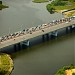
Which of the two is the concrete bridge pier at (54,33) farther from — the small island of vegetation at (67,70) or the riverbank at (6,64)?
the small island of vegetation at (67,70)

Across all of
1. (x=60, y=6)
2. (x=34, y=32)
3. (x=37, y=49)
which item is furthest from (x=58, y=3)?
(x=37, y=49)

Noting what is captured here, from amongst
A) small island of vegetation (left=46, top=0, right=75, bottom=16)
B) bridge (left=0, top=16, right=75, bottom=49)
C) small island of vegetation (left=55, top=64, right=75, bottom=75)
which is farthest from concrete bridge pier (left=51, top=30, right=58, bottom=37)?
small island of vegetation (left=46, top=0, right=75, bottom=16)

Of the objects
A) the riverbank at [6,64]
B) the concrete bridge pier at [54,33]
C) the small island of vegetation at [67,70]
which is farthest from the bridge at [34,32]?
the small island of vegetation at [67,70]

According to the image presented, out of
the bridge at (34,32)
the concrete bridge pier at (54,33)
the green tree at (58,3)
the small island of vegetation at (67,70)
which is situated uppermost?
the green tree at (58,3)

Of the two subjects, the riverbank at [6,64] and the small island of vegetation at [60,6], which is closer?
the riverbank at [6,64]

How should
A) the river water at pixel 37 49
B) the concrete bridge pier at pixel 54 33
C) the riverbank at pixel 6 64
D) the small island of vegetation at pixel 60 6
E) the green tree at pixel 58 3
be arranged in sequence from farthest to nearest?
1. the green tree at pixel 58 3
2. the small island of vegetation at pixel 60 6
3. the concrete bridge pier at pixel 54 33
4. the river water at pixel 37 49
5. the riverbank at pixel 6 64

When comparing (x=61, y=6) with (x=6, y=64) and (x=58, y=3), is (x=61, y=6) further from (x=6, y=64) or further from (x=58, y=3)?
(x=6, y=64)

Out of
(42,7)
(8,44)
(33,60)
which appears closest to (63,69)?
(33,60)

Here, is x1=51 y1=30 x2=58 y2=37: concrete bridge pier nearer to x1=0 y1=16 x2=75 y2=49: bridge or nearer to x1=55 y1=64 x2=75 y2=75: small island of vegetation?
x1=0 y1=16 x2=75 y2=49: bridge
